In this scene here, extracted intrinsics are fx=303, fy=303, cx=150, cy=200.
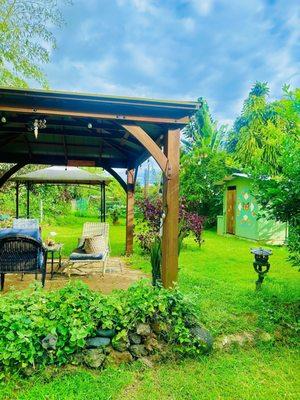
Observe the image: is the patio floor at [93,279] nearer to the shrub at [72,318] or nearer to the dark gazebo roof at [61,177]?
the shrub at [72,318]

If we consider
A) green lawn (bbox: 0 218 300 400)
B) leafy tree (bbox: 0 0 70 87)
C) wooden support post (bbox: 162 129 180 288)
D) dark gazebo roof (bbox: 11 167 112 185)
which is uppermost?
leafy tree (bbox: 0 0 70 87)

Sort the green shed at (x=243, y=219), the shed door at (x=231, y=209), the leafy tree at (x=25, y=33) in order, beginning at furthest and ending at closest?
1. the shed door at (x=231, y=209)
2. the green shed at (x=243, y=219)
3. the leafy tree at (x=25, y=33)

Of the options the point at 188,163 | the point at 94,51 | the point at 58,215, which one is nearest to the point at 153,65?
the point at 94,51

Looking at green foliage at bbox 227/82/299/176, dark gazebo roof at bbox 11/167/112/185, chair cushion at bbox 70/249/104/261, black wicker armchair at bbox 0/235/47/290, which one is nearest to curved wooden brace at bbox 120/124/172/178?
black wicker armchair at bbox 0/235/47/290

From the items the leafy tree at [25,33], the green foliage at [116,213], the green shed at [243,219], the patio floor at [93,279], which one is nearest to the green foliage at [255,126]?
the green shed at [243,219]

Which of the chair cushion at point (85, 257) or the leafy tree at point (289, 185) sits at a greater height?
the leafy tree at point (289, 185)

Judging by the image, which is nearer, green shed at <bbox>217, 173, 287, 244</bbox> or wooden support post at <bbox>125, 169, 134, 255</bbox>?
wooden support post at <bbox>125, 169, 134, 255</bbox>

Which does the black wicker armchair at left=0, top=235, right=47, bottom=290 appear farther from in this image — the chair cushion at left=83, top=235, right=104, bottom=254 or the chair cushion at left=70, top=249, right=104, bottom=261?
the chair cushion at left=83, top=235, right=104, bottom=254

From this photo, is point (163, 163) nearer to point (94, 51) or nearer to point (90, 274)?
point (90, 274)

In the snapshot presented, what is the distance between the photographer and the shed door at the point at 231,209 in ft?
48.5

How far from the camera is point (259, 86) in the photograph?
2141 cm

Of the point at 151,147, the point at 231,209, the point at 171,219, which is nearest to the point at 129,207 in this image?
the point at 171,219

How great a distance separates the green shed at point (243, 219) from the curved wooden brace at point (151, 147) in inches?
313

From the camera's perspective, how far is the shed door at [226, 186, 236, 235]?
14797 millimetres
